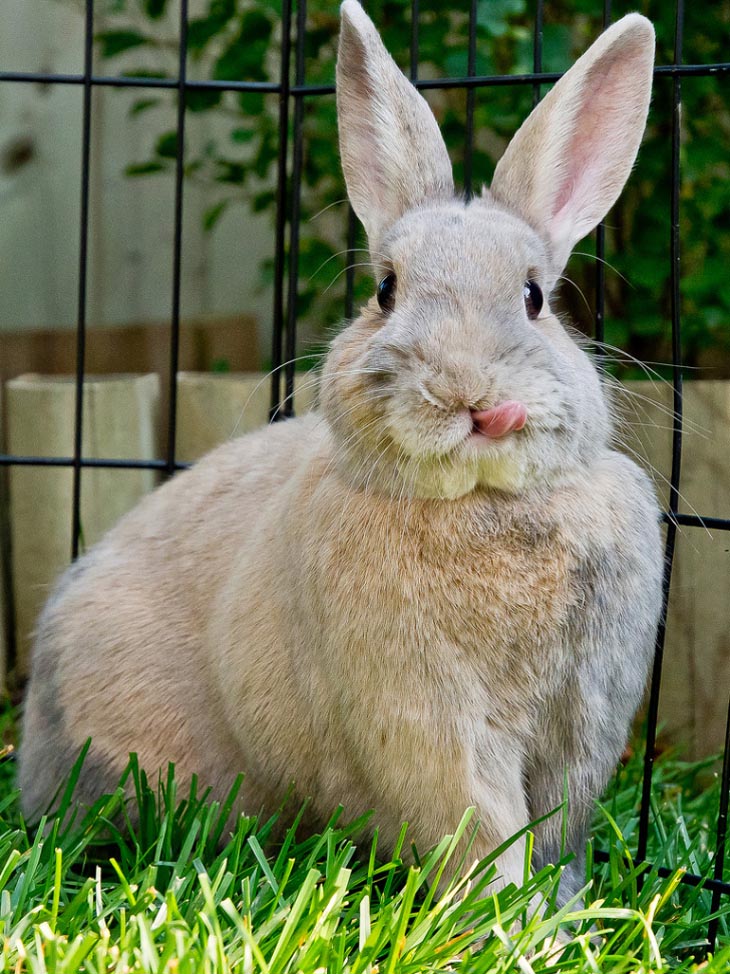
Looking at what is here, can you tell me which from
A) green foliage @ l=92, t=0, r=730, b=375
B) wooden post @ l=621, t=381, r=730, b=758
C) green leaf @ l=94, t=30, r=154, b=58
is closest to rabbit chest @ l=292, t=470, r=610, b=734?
wooden post @ l=621, t=381, r=730, b=758

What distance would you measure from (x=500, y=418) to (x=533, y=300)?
426 mm

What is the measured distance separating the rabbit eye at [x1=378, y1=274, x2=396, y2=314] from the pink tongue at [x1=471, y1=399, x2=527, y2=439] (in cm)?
43

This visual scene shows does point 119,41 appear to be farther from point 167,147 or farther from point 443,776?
point 443,776

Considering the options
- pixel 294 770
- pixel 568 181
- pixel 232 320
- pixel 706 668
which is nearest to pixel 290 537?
pixel 294 770

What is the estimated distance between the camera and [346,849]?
7.16ft

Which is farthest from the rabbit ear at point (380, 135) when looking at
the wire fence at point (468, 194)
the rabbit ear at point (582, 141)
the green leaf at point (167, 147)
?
the green leaf at point (167, 147)

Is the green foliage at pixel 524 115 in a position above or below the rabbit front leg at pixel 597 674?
above

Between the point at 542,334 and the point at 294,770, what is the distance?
1015 mm

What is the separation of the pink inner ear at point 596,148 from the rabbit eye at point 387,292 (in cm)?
42

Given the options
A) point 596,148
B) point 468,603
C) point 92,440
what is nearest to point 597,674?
point 468,603

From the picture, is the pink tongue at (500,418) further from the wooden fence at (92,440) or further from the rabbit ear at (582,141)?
the wooden fence at (92,440)

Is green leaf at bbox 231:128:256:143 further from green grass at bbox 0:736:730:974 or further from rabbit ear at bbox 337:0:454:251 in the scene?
green grass at bbox 0:736:730:974

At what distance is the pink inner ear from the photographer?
2400mm

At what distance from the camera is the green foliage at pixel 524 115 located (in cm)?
367
